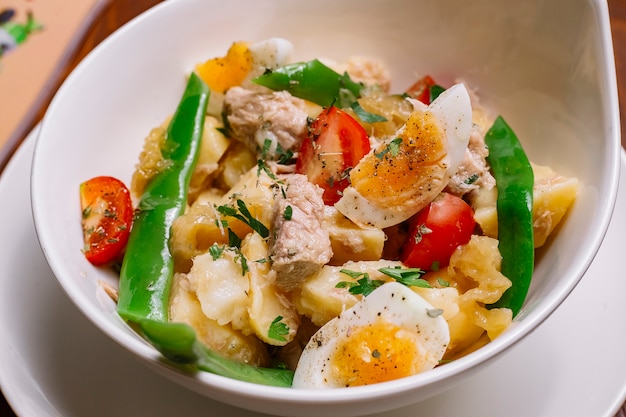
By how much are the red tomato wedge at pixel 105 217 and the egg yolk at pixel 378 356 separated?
0.95 m

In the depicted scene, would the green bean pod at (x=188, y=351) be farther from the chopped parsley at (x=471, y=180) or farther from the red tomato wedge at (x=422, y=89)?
the red tomato wedge at (x=422, y=89)

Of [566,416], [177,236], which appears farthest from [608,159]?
[177,236]

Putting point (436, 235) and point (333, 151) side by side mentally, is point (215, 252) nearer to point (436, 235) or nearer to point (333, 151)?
point (333, 151)

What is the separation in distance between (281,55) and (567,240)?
4.37 feet

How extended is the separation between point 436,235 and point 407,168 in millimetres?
231

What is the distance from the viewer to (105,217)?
7.47 feet

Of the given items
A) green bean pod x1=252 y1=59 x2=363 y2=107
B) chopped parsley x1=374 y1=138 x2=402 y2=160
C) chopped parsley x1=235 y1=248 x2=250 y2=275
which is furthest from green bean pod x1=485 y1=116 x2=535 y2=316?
chopped parsley x1=235 y1=248 x2=250 y2=275

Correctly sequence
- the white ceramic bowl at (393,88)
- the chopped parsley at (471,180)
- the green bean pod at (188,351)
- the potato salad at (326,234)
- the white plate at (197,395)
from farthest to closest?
1. the chopped parsley at (471,180)
2. the white plate at (197,395)
3. the potato salad at (326,234)
4. the white ceramic bowl at (393,88)
5. the green bean pod at (188,351)

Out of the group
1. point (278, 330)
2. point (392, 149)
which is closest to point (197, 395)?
point (278, 330)

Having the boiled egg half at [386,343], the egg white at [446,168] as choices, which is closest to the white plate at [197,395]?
the boiled egg half at [386,343]

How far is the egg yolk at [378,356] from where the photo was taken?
1.68 meters

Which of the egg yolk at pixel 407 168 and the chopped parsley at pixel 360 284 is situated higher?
the egg yolk at pixel 407 168

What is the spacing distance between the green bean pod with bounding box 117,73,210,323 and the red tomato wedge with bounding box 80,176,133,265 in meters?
0.05

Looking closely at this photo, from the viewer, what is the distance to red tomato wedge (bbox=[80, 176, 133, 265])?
2.21 metres
